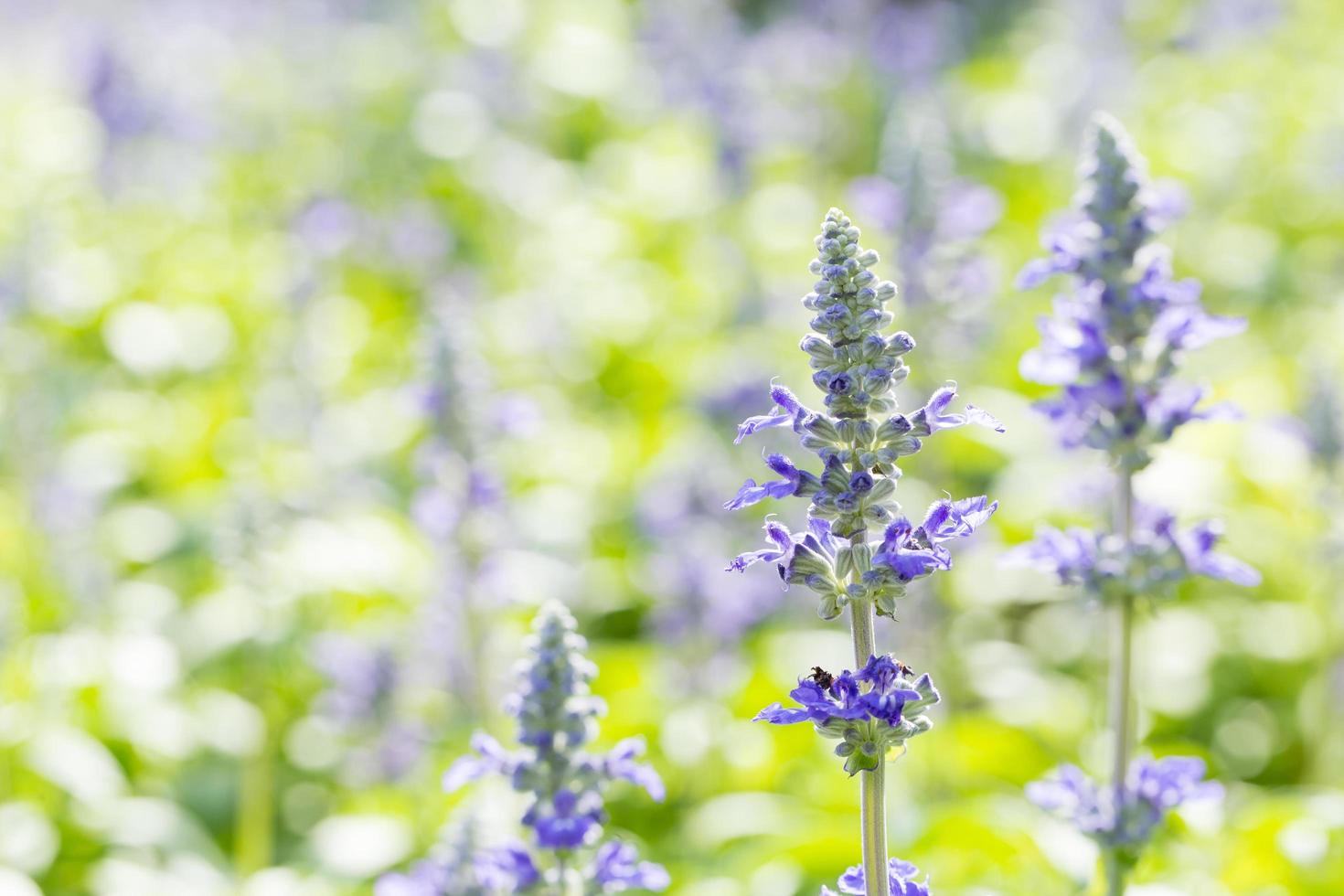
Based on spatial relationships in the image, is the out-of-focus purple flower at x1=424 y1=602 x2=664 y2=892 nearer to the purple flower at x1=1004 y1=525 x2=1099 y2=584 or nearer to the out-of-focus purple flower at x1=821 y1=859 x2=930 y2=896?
the out-of-focus purple flower at x1=821 y1=859 x2=930 y2=896

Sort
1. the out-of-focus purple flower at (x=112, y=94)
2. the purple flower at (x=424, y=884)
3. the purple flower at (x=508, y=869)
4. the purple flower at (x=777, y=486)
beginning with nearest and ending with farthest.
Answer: the purple flower at (x=777, y=486), the purple flower at (x=508, y=869), the purple flower at (x=424, y=884), the out-of-focus purple flower at (x=112, y=94)

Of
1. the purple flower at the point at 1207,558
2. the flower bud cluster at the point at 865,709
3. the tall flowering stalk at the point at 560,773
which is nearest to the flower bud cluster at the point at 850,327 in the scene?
the flower bud cluster at the point at 865,709

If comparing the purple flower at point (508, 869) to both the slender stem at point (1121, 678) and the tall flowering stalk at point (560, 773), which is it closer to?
the tall flowering stalk at point (560, 773)

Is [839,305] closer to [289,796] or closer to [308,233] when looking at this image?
[289,796]

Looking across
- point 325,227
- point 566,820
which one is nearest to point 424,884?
point 566,820

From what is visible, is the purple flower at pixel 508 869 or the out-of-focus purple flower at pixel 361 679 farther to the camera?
the out-of-focus purple flower at pixel 361 679

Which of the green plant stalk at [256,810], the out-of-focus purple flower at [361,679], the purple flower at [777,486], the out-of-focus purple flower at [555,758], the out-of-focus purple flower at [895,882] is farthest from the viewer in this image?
the out-of-focus purple flower at [361,679]

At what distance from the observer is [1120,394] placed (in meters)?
3.06

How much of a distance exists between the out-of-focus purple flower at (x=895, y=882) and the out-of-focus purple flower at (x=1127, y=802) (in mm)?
676

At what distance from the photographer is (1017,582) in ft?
21.3

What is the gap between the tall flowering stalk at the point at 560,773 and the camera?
260 cm

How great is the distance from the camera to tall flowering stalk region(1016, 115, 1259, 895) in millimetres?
3018

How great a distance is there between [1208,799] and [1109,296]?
41.6 inches

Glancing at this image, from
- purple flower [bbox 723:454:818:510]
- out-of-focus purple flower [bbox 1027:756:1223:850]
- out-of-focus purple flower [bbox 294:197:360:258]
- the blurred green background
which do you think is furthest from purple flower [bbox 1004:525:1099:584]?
out-of-focus purple flower [bbox 294:197:360:258]
